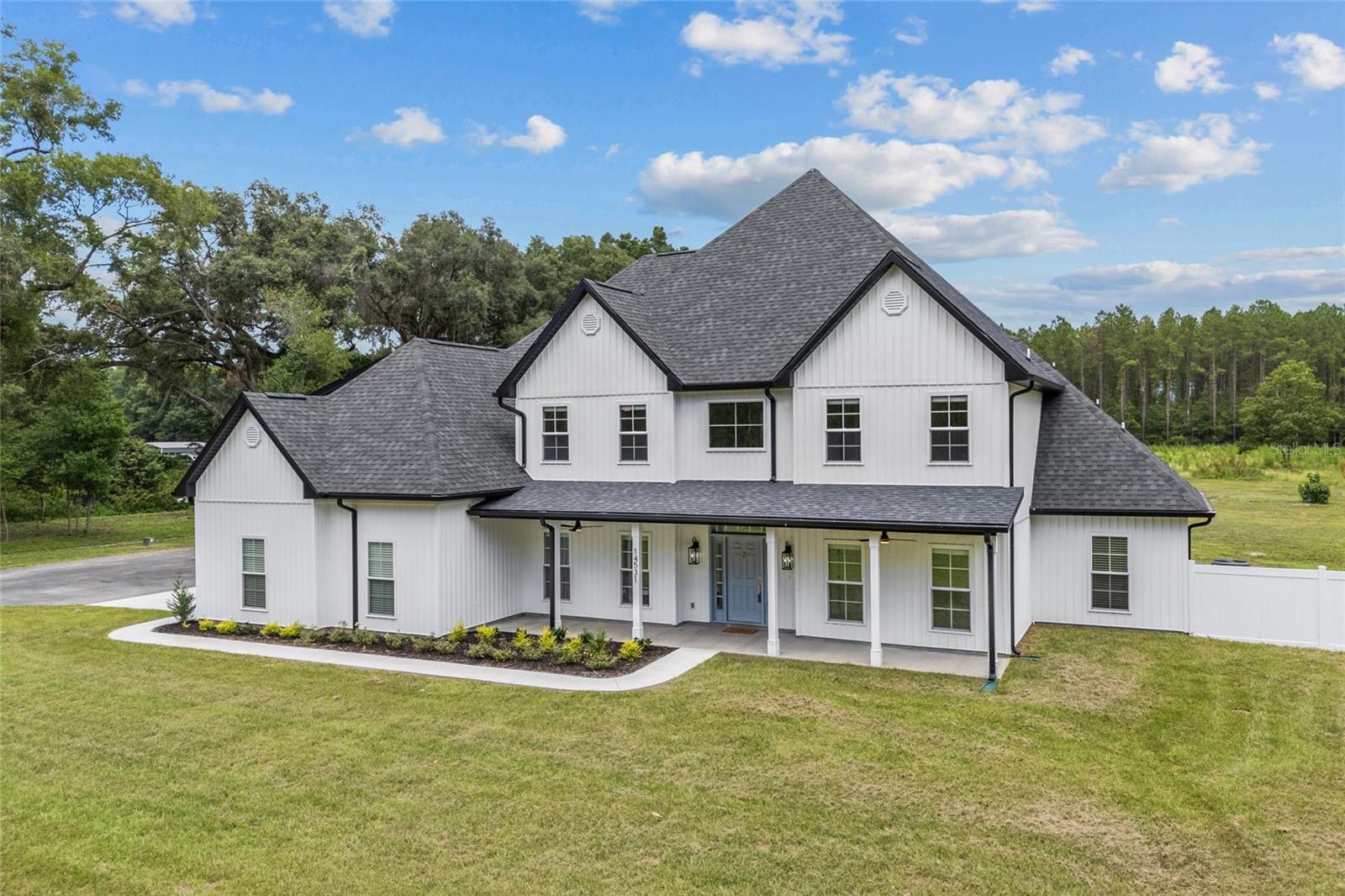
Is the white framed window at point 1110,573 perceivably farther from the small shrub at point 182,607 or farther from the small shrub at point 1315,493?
the small shrub at point 1315,493

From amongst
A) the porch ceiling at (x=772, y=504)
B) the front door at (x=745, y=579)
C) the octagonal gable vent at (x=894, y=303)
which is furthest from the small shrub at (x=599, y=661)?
the octagonal gable vent at (x=894, y=303)

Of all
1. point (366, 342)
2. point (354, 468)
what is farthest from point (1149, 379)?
point (354, 468)

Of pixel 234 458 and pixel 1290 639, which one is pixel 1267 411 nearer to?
pixel 1290 639

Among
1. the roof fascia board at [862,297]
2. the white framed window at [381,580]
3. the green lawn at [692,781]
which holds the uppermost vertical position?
the roof fascia board at [862,297]

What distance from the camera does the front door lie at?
55.9 feet

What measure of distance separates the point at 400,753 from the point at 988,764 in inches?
284

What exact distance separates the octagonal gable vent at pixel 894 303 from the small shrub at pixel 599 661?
8.22 meters

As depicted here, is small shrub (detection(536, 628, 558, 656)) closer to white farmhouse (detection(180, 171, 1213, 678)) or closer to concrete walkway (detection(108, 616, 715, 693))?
concrete walkway (detection(108, 616, 715, 693))

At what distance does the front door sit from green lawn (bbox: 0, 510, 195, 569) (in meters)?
25.3

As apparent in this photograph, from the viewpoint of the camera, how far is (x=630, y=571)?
17797 mm

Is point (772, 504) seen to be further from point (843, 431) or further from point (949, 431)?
point (949, 431)

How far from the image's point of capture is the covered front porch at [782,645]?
14102mm

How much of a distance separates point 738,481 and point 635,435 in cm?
253

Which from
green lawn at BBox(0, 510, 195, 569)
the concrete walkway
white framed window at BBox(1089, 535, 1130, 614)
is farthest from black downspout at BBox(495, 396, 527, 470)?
green lawn at BBox(0, 510, 195, 569)
